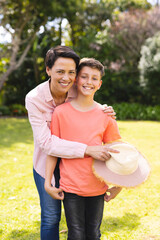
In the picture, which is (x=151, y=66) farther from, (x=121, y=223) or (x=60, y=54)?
(x=60, y=54)

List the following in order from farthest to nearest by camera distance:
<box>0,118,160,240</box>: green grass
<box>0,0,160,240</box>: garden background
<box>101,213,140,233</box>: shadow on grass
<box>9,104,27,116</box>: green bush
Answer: <box>9,104,27,116</box>: green bush
<box>0,0,160,240</box>: garden background
<box>101,213,140,233</box>: shadow on grass
<box>0,118,160,240</box>: green grass

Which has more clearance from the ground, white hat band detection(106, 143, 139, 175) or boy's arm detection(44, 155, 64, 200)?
white hat band detection(106, 143, 139, 175)

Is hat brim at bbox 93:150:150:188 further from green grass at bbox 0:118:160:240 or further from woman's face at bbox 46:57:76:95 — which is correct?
green grass at bbox 0:118:160:240

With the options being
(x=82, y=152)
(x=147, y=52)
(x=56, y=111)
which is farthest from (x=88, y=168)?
(x=147, y=52)

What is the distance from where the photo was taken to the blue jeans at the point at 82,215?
191 centimetres

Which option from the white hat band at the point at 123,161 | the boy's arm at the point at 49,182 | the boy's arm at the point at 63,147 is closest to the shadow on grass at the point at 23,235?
the boy's arm at the point at 49,182

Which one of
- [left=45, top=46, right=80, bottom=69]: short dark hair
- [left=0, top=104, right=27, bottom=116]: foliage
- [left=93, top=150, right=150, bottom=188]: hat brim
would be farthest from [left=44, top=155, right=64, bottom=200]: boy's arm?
[left=0, top=104, right=27, bottom=116]: foliage

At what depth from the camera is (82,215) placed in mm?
1938

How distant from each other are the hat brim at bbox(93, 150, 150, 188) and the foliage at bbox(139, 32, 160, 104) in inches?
535

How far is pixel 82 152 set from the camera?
6.14ft

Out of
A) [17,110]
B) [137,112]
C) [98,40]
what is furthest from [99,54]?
[17,110]

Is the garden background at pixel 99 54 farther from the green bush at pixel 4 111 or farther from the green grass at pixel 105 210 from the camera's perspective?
the green grass at pixel 105 210

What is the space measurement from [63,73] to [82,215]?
1.06 metres

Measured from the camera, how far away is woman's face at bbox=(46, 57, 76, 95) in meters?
2.00
